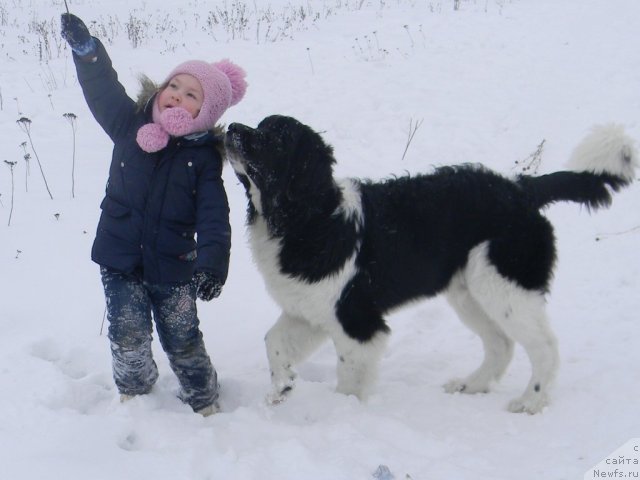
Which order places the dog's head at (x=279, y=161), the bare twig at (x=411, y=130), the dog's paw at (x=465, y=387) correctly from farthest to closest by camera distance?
A: the bare twig at (x=411, y=130) < the dog's paw at (x=465, y=387) < the dog's head at (x=279, y=161)

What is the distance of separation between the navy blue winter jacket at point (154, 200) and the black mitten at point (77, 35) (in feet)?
0.19

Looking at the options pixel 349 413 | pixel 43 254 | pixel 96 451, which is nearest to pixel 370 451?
pixel 349 413

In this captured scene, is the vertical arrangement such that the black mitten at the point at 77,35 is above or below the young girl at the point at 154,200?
above

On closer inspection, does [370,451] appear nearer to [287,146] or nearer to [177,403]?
[177,403]

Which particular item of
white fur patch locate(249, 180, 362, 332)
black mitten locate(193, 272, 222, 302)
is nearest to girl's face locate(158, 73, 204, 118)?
white fur patch locate(249, 180, 362, 332)

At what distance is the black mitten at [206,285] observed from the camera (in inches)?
105

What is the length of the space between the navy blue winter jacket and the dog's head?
0.56 feet

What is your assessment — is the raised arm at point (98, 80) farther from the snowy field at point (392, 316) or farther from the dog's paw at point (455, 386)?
the dog's paw at point (455, 386)

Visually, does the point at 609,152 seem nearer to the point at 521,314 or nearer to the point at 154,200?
the point at 521,314

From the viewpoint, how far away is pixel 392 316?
4.41 m

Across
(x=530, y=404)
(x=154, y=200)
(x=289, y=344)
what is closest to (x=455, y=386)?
(x=530, y=404)

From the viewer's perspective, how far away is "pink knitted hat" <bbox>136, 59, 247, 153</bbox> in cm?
289

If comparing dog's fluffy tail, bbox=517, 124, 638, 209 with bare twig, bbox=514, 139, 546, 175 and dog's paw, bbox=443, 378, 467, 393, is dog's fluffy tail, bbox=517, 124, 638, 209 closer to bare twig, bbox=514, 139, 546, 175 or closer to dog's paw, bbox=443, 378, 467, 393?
dog's paw, bbox=443, 378, 467, 393

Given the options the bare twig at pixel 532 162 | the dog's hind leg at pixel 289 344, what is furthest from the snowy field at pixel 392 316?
the dog's hind leg at pixel 289 344
